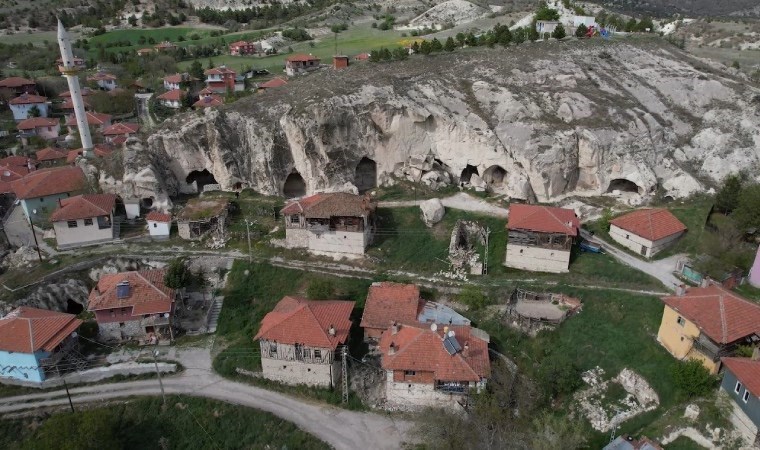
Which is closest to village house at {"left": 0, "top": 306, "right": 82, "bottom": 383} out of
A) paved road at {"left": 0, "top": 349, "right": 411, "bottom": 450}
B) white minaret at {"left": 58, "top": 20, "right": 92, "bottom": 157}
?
paved road at {"left": 0, "top": 349, "right": 411, "bottom": 450}

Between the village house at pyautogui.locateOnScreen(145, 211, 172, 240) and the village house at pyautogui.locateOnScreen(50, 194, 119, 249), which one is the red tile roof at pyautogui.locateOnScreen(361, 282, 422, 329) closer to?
the village house at pyautogui.locateOnScreen(145, 211, 172, 240)

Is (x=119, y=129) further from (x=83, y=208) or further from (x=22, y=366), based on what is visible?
(x=22, y=366)

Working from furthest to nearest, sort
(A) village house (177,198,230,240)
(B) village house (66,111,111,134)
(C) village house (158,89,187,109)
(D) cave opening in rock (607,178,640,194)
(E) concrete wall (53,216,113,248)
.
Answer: (C) village house (158,89,187,109) → (B) village house (66,111,111,134) → (D) cave opening in rock (607,178,640,194) → (A) village house (177,198,230,240) → (E) concrete wall (53,216,113,248)

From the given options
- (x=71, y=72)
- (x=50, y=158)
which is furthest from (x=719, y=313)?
(x=50, y=158)

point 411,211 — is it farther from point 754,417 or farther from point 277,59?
point 277,59

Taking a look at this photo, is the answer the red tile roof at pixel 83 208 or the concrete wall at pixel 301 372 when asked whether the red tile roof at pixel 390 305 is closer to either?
the concrete wall at pixel 301 372

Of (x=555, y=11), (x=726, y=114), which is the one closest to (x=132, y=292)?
(x=726, y=114)
